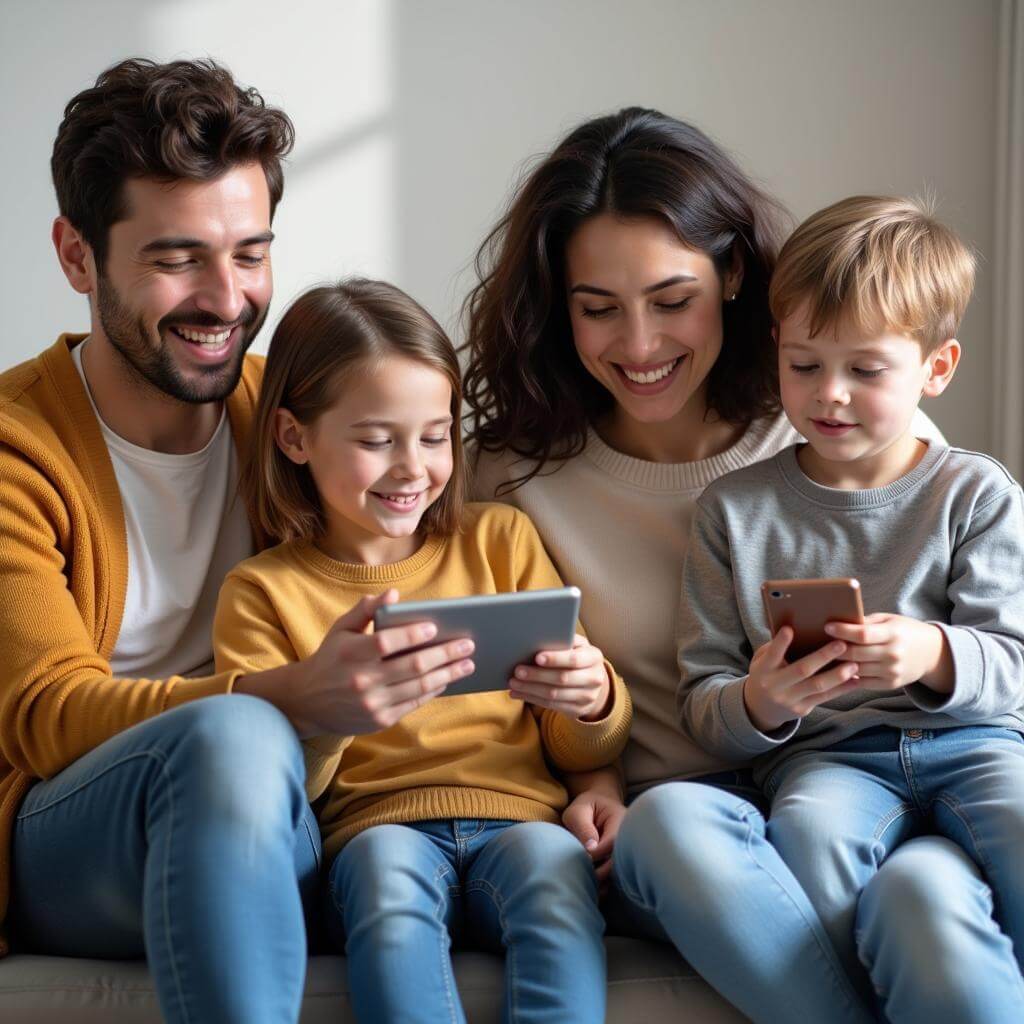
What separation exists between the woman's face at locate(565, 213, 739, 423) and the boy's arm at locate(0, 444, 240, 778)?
0.71 m

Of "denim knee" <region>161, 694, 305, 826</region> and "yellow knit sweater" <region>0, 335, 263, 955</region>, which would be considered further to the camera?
"yellow knit sweater" <region>0, 335, 263, 955</region>

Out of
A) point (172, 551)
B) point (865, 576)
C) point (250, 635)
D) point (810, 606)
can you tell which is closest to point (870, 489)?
point (865, 576)

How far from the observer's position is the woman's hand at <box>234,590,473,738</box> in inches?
60.7

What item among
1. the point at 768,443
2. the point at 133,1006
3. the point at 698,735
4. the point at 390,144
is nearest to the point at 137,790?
the point at 133,1006

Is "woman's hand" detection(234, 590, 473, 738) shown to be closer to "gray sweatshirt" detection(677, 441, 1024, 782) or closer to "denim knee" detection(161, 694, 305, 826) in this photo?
"denim knee" detection(161, 694, 305, 826)

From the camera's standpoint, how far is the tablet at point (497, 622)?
59.7 inches

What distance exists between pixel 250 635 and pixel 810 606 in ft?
2.39

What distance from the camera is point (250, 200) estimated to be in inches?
77.6

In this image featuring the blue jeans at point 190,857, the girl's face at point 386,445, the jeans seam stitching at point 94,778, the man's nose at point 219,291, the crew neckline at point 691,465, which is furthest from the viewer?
the crew neckline at point 691,465

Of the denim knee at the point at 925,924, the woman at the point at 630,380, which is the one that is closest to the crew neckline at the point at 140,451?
the woman at the point at 630,380

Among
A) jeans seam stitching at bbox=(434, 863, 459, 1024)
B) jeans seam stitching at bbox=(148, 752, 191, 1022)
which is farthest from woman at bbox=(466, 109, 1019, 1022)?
jeans seam stitching at bbox=(148, 752, 191, 1022)

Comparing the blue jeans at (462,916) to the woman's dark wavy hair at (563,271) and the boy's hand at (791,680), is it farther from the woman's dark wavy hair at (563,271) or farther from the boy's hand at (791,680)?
the woman's dark wavy hair at (563,271)

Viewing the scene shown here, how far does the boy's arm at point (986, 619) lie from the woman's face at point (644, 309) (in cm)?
46

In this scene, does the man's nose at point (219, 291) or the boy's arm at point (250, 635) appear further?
the man's nose at point (219, 291)
